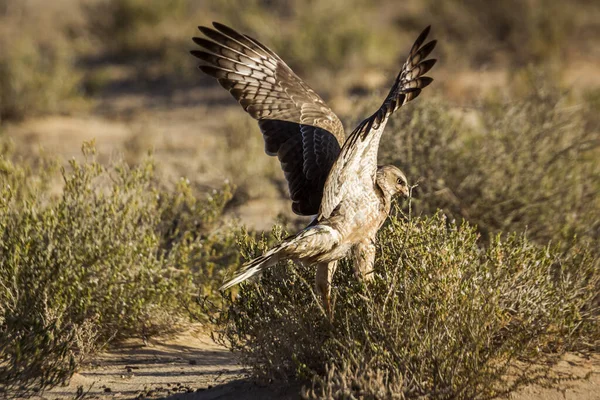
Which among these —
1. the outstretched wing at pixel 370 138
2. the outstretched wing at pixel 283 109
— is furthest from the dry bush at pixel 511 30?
the outstretched wing at pixel 370 138

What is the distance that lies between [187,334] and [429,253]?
2.42 meters

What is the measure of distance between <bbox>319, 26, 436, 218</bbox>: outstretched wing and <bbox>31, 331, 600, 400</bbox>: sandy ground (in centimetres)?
115

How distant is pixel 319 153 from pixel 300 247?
1.06 metres

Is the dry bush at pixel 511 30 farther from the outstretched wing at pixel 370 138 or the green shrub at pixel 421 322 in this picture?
the green shrub at pixel 421 322

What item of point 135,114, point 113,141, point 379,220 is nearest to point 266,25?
point 135,114

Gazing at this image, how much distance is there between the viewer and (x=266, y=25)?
49.6ft

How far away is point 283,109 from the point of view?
5637 millimetres

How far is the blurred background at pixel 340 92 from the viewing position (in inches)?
277

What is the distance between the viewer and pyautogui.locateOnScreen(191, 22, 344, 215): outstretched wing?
208 inches

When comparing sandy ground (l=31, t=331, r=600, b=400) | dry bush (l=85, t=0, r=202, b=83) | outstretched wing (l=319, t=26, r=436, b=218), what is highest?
dry bush (l=85, t=0, r=202, b=83)

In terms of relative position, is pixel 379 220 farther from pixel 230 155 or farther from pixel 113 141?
pixel 113 141

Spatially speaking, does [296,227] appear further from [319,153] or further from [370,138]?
[370,138]

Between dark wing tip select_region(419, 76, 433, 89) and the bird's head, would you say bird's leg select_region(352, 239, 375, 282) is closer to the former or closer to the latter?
the bird's head

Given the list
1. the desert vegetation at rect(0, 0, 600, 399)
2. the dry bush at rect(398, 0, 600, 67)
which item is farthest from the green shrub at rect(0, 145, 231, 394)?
the dry bush at rect(398, 0, 600, 67)
